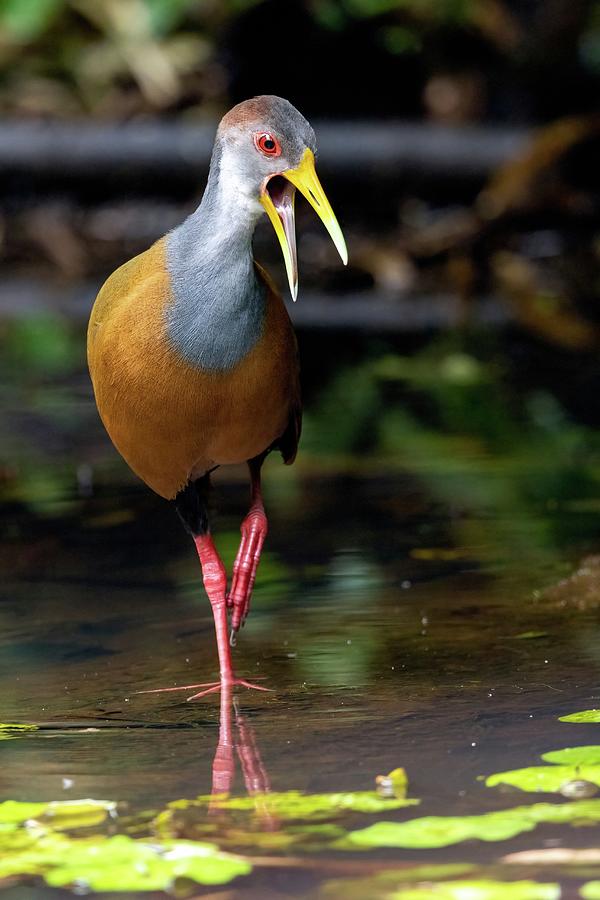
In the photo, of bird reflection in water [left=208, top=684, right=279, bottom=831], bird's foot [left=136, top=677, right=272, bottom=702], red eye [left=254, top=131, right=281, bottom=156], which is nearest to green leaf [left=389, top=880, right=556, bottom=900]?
bird reflection in water [left=208, top=684, right=279, bottom=831]

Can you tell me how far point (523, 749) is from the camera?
11.4 ft

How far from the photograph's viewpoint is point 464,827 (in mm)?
2967

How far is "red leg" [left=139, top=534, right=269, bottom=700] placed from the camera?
14.1 feet

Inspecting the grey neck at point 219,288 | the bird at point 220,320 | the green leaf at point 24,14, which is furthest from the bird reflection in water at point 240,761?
the green leaf at point 24,14

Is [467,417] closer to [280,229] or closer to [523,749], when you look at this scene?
[280,229]

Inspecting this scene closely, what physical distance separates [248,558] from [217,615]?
11.2 inches

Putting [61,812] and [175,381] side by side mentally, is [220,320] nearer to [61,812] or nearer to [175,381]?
[175,381]

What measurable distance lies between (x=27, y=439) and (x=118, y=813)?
15.6 ft

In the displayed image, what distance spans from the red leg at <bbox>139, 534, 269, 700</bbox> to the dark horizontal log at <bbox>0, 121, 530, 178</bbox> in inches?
365

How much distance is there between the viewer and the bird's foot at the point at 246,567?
4727 millimetres

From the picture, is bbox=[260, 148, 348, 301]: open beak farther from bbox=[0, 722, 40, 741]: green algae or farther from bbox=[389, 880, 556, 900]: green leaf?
bbox=[389, 880, 556, 900]: green leaf

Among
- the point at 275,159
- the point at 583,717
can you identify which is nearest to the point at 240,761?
the point at 583,717

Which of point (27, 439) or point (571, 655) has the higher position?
point (27, 439)

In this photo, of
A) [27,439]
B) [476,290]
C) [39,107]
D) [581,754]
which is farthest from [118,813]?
[39,107]
